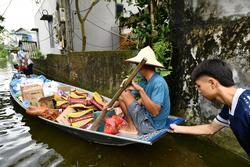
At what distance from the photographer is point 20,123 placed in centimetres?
623

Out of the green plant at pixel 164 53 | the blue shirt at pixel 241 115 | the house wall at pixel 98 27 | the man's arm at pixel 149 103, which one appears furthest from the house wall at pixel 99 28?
the blue shirt at pixel 241 115

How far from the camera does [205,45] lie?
4.26 metres

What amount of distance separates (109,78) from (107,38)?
245 inches

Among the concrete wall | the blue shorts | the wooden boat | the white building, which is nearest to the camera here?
the wooden boat

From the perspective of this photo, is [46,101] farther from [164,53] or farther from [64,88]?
[164,53]

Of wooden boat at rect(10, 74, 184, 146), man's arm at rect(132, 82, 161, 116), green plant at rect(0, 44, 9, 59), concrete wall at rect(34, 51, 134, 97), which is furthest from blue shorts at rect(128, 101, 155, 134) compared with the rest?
green plant at rect(0, 44, 9, 59)

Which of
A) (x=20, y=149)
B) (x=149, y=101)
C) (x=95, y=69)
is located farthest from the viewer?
(x=95, y=69)

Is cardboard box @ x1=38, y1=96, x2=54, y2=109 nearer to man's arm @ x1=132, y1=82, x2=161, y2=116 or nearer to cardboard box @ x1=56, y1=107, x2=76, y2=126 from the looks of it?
cardboard box @ x1=56, y1=107, x2=76, y2=126

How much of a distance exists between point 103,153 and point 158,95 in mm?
1641

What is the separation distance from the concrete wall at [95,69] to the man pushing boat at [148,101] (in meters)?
2.34

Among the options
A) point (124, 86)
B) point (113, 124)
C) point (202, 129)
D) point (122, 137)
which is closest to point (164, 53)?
point (124, 86)

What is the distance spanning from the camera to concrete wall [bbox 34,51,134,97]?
6.78 m

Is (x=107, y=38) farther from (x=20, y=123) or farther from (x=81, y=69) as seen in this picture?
(x=20, y=123)

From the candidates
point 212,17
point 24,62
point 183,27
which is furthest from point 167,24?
point 24,62
